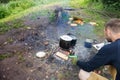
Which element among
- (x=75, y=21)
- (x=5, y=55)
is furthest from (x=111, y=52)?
(x=75, y=21)

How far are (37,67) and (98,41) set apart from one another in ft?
7.42

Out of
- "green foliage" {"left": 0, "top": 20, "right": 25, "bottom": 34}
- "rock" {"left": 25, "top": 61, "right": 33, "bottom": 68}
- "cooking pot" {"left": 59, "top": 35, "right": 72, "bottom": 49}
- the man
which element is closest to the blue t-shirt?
the man

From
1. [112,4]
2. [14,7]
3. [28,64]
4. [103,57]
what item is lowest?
[28,64]

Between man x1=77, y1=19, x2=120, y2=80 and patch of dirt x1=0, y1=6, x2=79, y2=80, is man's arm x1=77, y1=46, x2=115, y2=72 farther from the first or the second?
patch of dirt x1=0, y1=6, x2=79, y2=80

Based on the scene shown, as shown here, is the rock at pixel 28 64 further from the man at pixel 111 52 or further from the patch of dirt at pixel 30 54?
the man at pixel 111 52

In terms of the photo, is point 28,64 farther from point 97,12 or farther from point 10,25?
point 97,12

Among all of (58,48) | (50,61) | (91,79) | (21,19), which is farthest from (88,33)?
(91,79)

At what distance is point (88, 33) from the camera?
748 centimetres

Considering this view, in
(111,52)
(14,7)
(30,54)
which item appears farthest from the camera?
(14,7)

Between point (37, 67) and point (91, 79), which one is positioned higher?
point (91, 79)

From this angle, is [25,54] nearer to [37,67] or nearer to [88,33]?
[37,67]

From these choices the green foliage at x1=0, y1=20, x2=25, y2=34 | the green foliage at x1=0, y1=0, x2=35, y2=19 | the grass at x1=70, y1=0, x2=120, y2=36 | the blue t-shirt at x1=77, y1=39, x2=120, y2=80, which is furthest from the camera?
the green foliage at x1=0, y1=0, x2=35, y2=19

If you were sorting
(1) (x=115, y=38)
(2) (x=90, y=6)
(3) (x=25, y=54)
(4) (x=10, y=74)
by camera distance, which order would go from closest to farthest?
(1) (x=115, y=38) < (4) (x=10, y=74) < (3) (x=25, y=54) < (2) (x=90, y=6)

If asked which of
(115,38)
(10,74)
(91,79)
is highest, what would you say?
(115,38)
